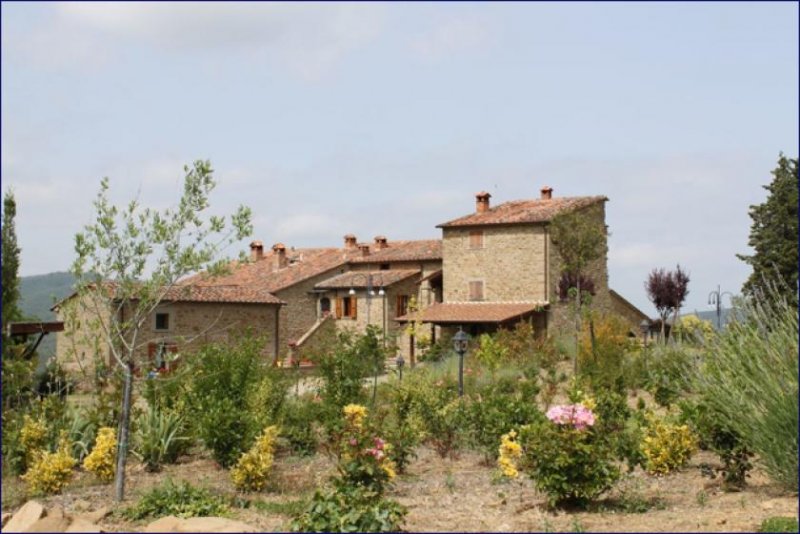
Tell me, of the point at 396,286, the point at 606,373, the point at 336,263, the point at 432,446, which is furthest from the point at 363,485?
the point at 336,263

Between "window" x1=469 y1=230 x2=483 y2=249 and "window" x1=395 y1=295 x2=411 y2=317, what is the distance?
444 centimetres

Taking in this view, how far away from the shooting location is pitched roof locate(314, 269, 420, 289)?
40.6 meters

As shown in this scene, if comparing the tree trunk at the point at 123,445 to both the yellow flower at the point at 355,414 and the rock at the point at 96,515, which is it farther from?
the yellow flower at the point at 355,414

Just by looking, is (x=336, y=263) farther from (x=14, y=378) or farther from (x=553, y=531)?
(x=553, y=531)

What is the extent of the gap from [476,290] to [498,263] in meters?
1.52

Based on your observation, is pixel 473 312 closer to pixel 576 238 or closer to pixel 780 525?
pixel 576 238

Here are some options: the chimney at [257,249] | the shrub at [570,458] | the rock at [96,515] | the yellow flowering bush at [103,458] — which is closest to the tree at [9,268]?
the rock at [96,515]

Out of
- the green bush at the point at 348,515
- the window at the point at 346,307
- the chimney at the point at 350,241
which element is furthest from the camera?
the chimney at the point at 350,241

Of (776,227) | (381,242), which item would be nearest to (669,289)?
(776,227)

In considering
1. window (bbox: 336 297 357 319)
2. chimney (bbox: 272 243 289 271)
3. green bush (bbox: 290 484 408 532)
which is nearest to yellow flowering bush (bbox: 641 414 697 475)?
green bush (bbox: 290 484 408 532)

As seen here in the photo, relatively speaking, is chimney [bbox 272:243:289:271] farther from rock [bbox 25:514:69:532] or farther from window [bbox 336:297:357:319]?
rock [bbox 25:514:69:532]

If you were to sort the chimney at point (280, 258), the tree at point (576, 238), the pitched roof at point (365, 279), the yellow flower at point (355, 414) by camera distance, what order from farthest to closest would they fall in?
the chimney at point (280, 258), the pitched roof at point (365, 279), the tree at point (576, 238), the yellow flower at point (355, 414)

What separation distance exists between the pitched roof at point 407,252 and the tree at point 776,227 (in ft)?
45.9

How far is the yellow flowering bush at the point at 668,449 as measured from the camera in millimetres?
10375
